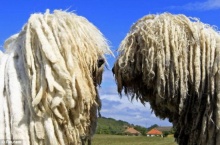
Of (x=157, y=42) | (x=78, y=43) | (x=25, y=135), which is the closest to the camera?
(x=25, y=135)

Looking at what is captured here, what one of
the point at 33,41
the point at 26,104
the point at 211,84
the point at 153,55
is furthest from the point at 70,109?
the point at 211,84

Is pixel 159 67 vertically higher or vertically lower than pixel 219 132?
higher

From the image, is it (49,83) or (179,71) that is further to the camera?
(179,71)

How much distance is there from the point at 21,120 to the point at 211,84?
1401mm

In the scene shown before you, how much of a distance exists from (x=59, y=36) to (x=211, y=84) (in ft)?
3.82

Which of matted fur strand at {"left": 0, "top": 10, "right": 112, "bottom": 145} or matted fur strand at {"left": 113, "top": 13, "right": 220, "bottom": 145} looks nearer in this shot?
matted fur strand at {"left": 0, "top": 10, "right": 112, "bottom": 145}

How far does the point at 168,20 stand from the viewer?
4230 mm

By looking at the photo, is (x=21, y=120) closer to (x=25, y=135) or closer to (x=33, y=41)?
(x=25, y=135)

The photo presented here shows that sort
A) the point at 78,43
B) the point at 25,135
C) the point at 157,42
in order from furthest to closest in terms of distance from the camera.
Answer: the point at 157,42, the point at 78,43, the point at 25,135

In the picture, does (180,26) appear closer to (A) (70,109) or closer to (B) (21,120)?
(A) (70,109)

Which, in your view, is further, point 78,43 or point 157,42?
point 157,42

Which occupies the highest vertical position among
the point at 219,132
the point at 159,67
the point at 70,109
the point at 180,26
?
the point at 180,26

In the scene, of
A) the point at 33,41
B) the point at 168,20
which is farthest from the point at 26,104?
the point at 168,20

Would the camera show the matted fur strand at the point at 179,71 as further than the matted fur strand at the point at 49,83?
Yes
